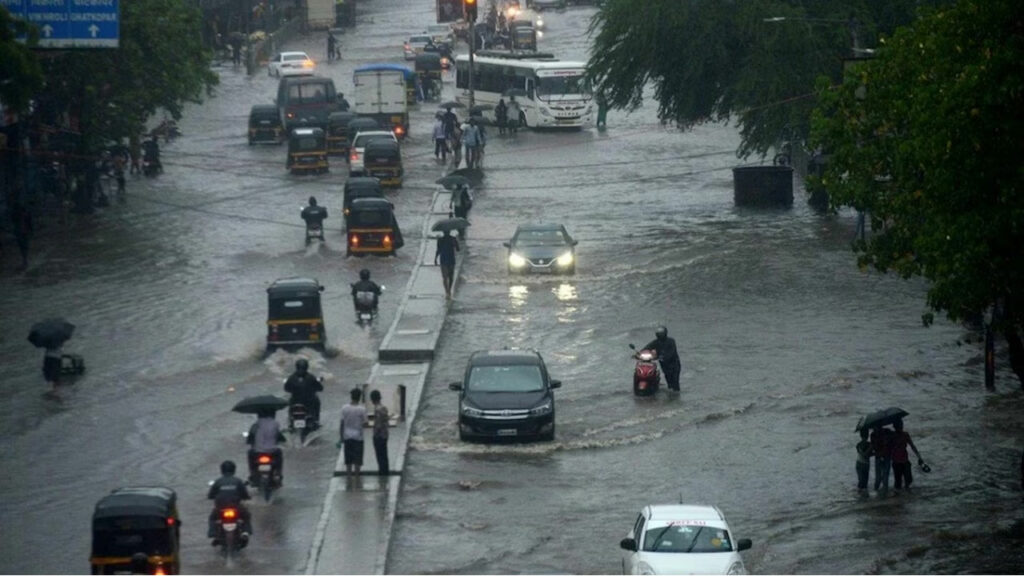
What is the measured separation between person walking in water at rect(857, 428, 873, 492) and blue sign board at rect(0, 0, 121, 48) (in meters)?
23.0

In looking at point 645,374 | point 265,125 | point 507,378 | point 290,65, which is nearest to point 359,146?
point 265,125

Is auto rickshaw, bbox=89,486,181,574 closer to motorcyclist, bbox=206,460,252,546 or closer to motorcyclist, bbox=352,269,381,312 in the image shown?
motorcyclist, bbox=206,460,252,546

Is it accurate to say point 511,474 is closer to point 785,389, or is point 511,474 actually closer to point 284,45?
point 785,389

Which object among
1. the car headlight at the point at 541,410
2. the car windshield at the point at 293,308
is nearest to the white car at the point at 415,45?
the car windshield at the point at 293,308

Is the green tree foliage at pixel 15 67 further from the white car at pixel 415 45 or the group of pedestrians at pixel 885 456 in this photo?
the white car at pixel 415 45

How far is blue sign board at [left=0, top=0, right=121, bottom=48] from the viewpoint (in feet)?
141

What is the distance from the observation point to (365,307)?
41.1 metres

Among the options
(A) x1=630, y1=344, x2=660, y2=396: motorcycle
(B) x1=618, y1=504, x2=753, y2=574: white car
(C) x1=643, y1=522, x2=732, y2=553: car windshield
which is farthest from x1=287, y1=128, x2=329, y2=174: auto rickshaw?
(C) x1=643, y1=522, x2=732, y2=553: car windshield

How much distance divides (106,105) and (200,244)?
7817 mm

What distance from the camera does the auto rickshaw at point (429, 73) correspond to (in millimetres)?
86062

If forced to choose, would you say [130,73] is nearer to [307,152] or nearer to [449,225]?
[307,152]

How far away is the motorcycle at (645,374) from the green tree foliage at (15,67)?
12.2 m

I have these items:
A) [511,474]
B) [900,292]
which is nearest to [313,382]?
[511,474]

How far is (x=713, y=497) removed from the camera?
27.8 m
